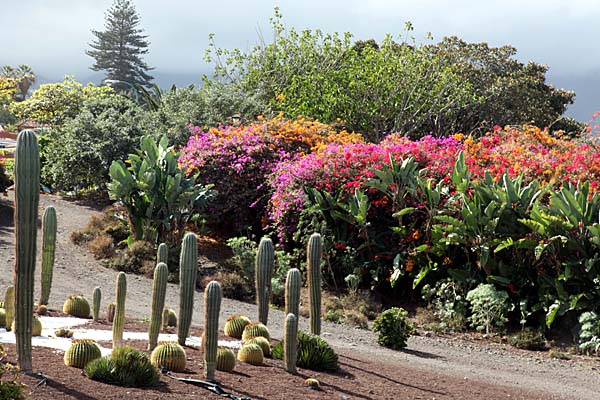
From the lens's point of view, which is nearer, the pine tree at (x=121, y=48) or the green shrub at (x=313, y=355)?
the green shrub at (x=313, y=355)

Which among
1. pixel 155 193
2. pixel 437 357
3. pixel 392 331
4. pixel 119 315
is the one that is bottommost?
pixel 437 357

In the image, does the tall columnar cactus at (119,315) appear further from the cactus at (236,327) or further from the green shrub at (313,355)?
the cactus at (236,327)

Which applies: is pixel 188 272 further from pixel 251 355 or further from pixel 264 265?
pixel 264 265

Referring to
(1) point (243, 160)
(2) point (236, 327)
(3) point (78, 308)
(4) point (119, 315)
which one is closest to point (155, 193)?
(1) point (243, 160)

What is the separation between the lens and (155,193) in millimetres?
14297

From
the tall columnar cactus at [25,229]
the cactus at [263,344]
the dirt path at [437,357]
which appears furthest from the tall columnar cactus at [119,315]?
the dirt path at [437,357]

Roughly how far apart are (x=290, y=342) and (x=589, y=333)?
5.32 m

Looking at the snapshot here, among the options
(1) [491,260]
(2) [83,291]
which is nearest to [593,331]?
(1) [491,260]

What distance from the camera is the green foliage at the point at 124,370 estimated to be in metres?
5.88

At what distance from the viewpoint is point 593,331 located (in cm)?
1065

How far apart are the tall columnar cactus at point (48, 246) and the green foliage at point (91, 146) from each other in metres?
10.5

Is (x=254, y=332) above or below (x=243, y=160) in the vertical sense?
below

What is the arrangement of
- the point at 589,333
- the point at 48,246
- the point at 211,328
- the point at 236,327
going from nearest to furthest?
the point at 211,328 → the point at 236,327 → the point at 48,246 → the point at 589,333

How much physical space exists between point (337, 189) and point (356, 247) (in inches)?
41.0
